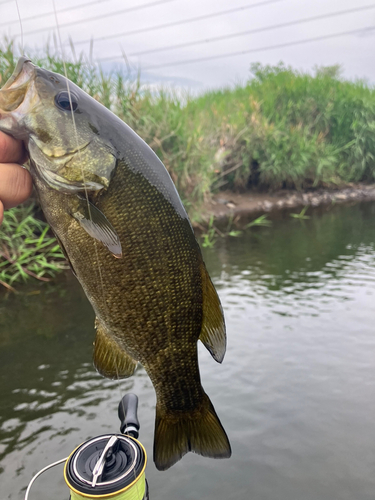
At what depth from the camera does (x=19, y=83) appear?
1.41m

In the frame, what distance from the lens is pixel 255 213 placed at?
1266 cm

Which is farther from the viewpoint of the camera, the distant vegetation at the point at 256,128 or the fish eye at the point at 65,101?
the distant vegetation at the point at 256,128

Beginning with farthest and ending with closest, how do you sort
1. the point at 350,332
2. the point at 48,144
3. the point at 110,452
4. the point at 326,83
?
the point at 326,83, the point at 350,332, the point at 110,452, the point at 48,144

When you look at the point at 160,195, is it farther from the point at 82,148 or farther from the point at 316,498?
the point at 316,498

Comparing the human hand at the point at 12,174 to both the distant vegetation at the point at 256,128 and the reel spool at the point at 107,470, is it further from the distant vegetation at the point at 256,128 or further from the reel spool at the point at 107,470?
the distant vegetation at the point at 256,128

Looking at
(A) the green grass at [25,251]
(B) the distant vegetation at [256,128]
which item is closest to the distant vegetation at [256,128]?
(B) the distant vegetation at [256,128]

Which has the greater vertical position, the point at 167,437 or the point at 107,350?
the point at 107,350

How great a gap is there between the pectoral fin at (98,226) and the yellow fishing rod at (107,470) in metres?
1.06

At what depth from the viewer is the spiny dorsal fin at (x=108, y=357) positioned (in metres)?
1.58

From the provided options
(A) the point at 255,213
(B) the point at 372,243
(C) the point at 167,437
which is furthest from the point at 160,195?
(A) the point at 255,213

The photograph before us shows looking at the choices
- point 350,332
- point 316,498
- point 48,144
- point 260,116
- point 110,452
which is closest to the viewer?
point 48,144

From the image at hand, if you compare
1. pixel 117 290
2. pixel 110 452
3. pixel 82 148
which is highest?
pixel 82 148

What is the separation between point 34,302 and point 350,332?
4086 mm

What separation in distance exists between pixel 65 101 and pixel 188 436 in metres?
1.29
